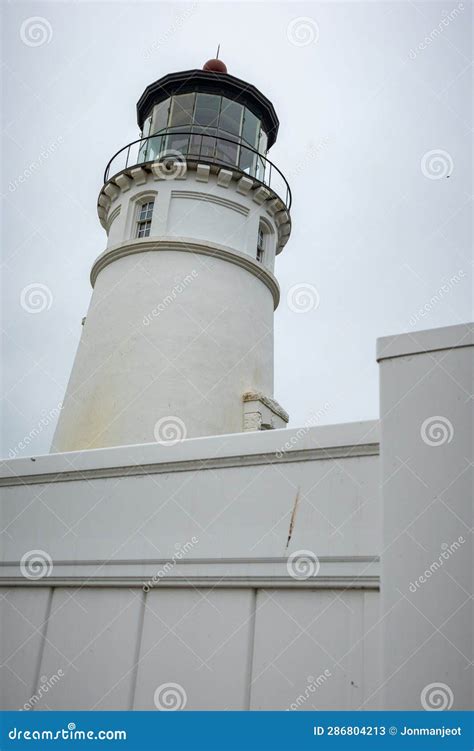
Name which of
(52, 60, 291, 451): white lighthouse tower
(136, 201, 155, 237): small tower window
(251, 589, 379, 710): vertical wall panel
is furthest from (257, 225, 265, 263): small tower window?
(251, 589, 379, 710): vertical wall panel

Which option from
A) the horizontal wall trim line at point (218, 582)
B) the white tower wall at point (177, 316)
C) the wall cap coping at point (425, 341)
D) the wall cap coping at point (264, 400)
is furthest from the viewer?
the wall cap coping at point (264, 400)

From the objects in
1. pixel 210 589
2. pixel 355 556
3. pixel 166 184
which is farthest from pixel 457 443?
pixel 166 184

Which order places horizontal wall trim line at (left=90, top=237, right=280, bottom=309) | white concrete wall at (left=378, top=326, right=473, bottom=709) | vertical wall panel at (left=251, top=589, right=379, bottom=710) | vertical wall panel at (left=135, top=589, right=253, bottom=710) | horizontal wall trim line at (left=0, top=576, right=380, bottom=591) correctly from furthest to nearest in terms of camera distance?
horizontal wall trim line at (left=90, top=237, right=280, bottom=309) < vertical wall panel at (left=135, top=589, right=253, bottom=710) < horizontal wall trim line at (left=0, top=576, right=380, bottom=591) < vertical wall panel at (left=251, top=589, right=379, bottom=710) < white concrete wall at (left=378, top=326, right=473, bottom=709)

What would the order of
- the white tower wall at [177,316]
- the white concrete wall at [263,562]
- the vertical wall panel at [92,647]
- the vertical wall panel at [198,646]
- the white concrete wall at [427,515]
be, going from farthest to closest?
the white tower wall at [177,316] < the vertical wall panel at [92,647] < the vertical wall panel at [198,646] < the white concrete wall at [263,562] < the white concrete wall at [427,515]

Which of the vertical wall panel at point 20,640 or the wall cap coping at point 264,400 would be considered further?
the wall cap coping at point 264,400

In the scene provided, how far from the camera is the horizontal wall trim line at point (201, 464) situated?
21.6 ft

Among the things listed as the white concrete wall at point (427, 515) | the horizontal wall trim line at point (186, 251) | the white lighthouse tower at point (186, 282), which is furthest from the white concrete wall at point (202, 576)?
the horizontal wall trim line at point (186, 251)

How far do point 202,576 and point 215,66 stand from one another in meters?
11.2

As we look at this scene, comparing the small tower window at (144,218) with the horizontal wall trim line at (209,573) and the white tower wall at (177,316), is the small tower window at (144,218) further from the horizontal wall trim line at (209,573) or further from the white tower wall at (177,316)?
the horizontal wall trim line at (209,573)

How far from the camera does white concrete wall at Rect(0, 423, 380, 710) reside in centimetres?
624

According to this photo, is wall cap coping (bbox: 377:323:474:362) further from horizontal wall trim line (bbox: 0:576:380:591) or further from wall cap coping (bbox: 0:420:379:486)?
horizontal wall trim line (bbox: 0:576:380:591)

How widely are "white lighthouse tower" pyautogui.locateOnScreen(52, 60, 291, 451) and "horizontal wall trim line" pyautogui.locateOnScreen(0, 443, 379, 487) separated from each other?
8.37ft

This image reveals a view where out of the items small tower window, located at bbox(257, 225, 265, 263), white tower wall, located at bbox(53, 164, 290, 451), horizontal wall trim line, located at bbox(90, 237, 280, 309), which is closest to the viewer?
white tower wall, located at bbox(53, 164, 290, 451)
